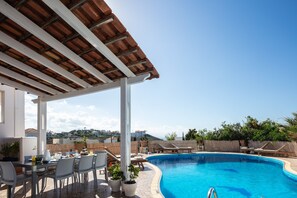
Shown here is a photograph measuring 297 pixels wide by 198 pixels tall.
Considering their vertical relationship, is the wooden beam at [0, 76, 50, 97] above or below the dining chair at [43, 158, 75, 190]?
above

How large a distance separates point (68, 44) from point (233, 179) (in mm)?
9053

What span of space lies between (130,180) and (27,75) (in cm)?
494

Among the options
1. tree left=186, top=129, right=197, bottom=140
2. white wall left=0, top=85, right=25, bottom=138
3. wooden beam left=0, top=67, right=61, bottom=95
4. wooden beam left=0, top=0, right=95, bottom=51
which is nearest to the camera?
wooden beam left=0, top=0, right=95, bottom=51

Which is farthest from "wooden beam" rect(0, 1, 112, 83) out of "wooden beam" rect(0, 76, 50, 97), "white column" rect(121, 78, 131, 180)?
"wooden beam" rect(0, 76, 50, 97)

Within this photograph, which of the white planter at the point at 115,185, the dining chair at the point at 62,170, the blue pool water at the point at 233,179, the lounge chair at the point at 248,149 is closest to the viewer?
the dining chair at the point at 62,170

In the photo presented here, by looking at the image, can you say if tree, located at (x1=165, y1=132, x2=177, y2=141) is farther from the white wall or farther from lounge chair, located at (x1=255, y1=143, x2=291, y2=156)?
the white wall

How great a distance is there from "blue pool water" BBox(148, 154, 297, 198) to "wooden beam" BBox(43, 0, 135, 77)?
4.52 metres

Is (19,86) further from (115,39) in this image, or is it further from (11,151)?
(115,39)

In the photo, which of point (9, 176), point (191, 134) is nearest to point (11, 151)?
point (9, 176)

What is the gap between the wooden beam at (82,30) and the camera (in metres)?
3.90

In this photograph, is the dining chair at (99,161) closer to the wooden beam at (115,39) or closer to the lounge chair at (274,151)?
the wooden beam at (115,39)

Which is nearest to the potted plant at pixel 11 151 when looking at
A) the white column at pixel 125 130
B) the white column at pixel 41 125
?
the white column at pixel 41 125

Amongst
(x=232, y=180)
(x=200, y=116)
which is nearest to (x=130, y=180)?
(x=232, y=180)

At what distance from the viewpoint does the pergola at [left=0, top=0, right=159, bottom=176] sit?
13.6ft
